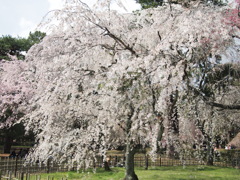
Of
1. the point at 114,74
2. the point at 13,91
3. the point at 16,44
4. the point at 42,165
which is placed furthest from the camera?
the point at 16,44

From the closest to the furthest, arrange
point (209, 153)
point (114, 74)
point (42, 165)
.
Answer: point (114, 74)
point (42, 165)
point (209, 153)

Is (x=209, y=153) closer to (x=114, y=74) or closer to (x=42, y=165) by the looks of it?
(x=42, y=165)

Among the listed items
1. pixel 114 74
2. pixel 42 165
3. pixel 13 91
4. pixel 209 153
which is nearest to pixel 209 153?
pixel 209 153

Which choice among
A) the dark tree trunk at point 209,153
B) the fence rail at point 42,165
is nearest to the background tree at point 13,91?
the fence rail at point 42,165

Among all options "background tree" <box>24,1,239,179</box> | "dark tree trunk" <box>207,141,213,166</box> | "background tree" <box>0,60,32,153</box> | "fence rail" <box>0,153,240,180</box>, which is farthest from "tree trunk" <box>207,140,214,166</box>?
"background tree" <box>0,60,32,153</box>

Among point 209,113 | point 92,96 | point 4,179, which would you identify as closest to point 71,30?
point 92,96

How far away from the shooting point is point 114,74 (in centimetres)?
575

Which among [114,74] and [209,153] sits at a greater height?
[114,74]

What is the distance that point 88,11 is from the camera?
6234mm

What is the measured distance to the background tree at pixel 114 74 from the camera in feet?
19.0

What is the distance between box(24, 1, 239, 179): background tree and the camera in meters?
5.79

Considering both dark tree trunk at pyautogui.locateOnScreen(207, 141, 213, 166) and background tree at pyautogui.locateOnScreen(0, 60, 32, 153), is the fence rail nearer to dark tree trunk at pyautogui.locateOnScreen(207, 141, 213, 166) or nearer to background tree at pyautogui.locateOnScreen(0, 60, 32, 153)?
dark tree trunk at pyautogui.locateOnScreen(207, 141, 213, 166)

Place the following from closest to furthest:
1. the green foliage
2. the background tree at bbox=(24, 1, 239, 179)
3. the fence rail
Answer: the background tree at bbox=(24, 1, 239, 179)
the fence rail
the green foliage

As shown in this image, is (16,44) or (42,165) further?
(16,44)
